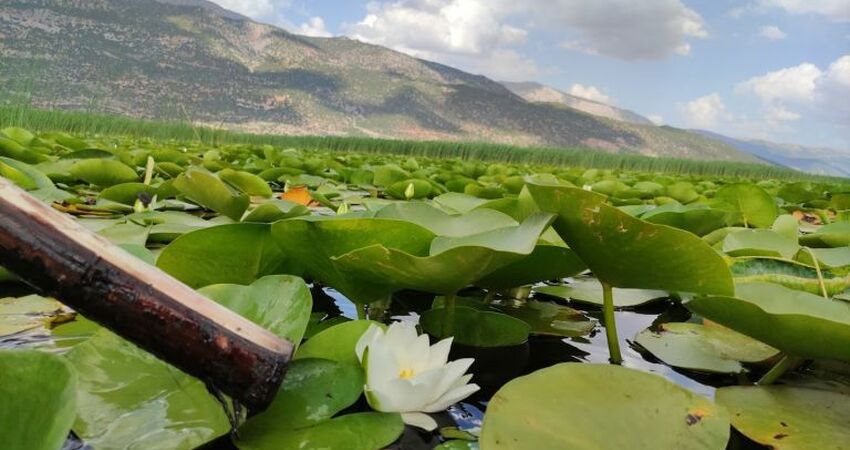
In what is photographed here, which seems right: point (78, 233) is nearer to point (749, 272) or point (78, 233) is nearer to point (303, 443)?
point (303, 443)

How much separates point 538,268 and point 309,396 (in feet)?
1.18

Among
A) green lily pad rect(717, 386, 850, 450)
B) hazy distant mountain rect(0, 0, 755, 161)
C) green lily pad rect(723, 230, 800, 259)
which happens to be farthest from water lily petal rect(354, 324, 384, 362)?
hazy distant mountain rect(0, 0, 755, 161)

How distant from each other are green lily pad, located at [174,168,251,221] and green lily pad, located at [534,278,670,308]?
1.85 feet

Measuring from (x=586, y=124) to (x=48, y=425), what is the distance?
284 feet

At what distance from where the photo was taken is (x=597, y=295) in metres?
1.00

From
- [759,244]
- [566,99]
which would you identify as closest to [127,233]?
[759,244]

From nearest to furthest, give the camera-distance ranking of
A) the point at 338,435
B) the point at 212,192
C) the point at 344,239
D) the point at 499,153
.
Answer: the point at 338,435, the point at 344,239, the point at 212,192, the point at 499,153

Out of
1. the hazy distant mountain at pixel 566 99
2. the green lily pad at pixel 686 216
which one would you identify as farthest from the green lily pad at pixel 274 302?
the hazy distant mountain at pixel 566 99

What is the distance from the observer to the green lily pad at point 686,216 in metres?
1.03

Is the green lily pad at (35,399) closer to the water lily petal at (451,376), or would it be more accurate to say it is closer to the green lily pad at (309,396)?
the green lily pad at (309,396)

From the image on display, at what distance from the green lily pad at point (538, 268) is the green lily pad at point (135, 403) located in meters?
0.37

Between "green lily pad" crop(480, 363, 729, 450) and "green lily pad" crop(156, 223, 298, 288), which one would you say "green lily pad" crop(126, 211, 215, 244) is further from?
"green lily pad" crop(480, 363, 729, 450)

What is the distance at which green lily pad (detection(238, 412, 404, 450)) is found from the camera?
0.47m

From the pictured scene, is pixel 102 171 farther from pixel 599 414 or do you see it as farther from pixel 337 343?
pixel 599 414
